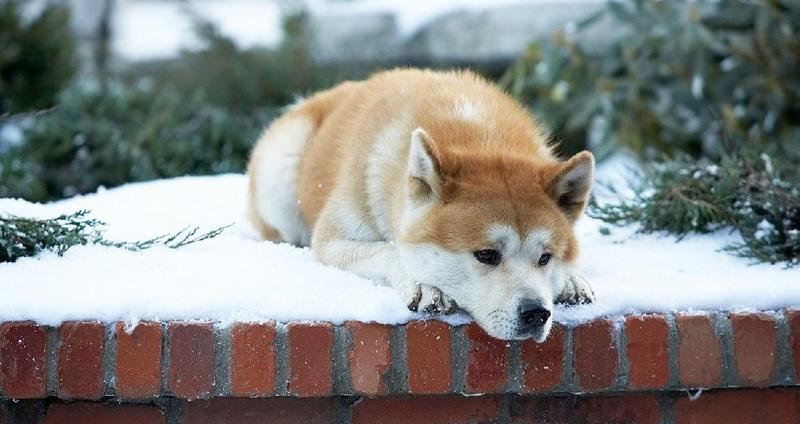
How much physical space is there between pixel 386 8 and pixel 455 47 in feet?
3.74

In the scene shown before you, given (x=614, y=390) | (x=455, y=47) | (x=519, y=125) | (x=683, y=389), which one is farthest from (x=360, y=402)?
(x=455, y=47)

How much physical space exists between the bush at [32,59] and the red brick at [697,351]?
180 inches

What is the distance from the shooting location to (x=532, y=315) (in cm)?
241

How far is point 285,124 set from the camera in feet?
12.9

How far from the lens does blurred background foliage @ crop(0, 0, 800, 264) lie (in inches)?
205

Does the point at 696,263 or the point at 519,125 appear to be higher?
the point at 519,125

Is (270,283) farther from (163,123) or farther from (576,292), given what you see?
(163,123)

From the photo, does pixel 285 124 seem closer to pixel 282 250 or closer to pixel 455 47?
pixel 282 250

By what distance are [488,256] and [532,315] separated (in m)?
0.24

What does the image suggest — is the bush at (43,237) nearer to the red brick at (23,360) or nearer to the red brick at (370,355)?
the red brick at (23,360)

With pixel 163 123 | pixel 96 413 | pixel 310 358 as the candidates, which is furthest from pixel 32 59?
pixel 310 358

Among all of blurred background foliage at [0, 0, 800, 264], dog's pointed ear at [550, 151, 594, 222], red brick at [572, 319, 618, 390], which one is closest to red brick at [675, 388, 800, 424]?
red brick at [572, 319, 618, 390]

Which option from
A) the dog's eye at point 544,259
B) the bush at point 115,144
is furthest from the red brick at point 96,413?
the bush at point 115,144

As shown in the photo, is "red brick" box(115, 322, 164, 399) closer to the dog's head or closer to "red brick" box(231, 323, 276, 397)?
"red brick" box(231, 323, 276, 397)
